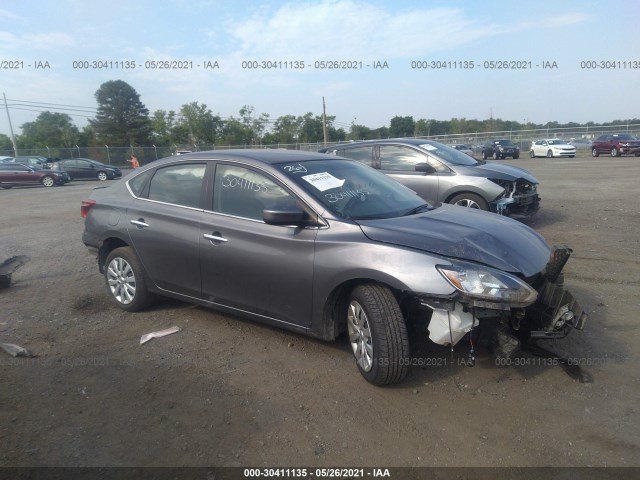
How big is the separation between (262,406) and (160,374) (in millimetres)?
987

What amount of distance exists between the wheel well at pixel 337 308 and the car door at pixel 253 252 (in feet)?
0.52

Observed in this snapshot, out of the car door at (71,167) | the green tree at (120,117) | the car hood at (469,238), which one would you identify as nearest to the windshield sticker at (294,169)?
the car hood at (469,238)

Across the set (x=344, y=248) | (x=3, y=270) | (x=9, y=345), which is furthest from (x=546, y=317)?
(x=3, y=270)

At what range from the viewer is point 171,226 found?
14.9 ft

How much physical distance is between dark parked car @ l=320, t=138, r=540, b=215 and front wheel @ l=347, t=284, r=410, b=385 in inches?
198

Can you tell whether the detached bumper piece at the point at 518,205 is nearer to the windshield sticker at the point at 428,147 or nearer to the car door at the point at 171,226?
the windshield sticker at the point at 428,147

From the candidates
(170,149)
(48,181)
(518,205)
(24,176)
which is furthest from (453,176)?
(170,149)

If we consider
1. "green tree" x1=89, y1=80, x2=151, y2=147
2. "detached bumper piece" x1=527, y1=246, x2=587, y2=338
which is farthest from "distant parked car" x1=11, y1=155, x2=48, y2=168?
"green tree" x1=89, y1=80, x2=151, y2=147

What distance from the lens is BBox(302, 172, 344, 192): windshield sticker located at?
13.2 feet

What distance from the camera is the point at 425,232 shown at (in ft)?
11.6

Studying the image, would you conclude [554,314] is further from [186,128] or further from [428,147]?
[186,128]

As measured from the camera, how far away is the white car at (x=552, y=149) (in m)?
33.6

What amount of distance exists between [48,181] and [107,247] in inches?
941

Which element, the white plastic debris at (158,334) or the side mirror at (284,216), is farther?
the white plastic debris at (158,334)
